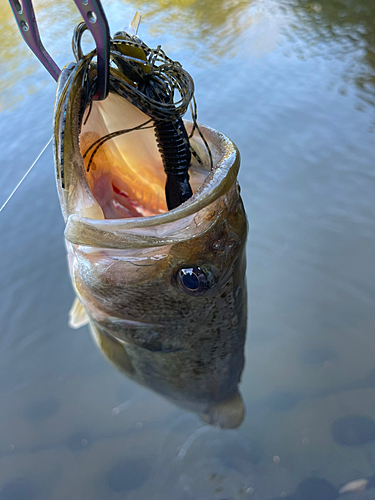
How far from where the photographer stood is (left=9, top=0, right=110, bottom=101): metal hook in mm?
732

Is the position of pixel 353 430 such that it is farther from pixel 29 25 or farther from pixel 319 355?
pixel 29 25

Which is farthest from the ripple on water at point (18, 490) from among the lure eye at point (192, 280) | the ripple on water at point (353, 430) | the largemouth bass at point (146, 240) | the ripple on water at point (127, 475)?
the ripple on water at point (353, 430)

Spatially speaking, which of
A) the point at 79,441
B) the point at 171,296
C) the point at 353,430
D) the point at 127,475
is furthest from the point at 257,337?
the point at 171,296

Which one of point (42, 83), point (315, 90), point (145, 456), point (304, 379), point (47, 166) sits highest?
point (42, 83)

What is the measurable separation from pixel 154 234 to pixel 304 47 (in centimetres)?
405

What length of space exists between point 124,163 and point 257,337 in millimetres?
1281

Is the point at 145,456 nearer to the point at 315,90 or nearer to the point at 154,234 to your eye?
the point at 154,234

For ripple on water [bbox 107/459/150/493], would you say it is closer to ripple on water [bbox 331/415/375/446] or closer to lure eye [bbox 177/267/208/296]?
ripple on water [bbox 331/415/375/446]

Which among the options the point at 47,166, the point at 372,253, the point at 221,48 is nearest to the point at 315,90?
the point at 221,48

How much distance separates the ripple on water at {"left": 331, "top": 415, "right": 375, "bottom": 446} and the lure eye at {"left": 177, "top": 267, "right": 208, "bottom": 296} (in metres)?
1.23

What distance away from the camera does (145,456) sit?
1814mm

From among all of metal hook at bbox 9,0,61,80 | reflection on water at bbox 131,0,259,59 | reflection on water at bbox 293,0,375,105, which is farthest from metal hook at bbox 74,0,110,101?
reflection on water at bbox 131,0,259,59

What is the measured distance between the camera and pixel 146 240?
3.32ft

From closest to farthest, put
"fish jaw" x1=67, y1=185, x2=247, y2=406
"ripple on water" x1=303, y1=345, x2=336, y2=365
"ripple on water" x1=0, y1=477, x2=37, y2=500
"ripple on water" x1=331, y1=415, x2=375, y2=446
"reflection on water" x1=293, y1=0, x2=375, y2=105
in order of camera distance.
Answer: "fish jaw" x1=67, y1=185, x2=247, y2=406 → "ripple on water" x1=0, y1=477, x2=37, y2=500 → "ripple on water" x1=331, y1=415, x2=375, y2=446 → "ripple on water" x1=303, y1=345, x2=336, y2=365 → "reflection on water" x1=293, y1=0, x2=375, y2=105
